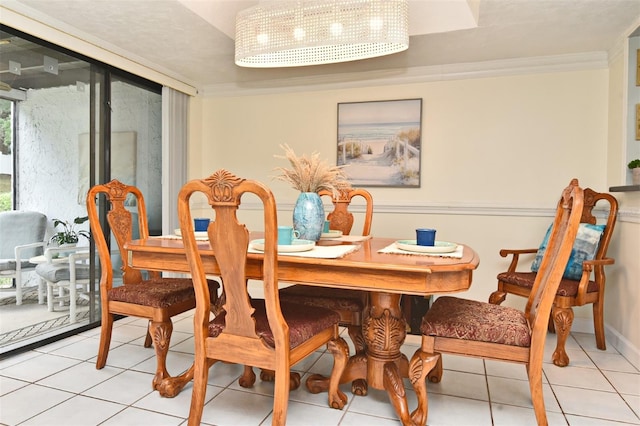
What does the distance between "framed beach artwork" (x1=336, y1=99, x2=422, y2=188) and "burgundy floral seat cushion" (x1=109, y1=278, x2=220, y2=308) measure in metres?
1.99

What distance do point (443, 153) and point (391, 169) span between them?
0.47 m

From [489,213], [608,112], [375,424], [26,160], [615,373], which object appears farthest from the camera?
[489,213]

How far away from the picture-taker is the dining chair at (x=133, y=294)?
2.26 m

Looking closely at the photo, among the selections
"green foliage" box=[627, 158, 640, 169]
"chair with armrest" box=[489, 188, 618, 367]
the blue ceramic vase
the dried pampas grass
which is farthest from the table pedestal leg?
"green foliage" box=[627, 158, 640, 169]

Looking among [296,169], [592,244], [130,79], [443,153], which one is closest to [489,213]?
[443,153]

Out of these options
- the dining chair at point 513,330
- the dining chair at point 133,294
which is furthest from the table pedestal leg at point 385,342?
Answer: the dining chair at point 133,294

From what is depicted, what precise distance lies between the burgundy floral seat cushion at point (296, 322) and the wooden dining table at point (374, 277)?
19 centimetres

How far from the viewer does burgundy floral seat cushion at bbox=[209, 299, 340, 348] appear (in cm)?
174

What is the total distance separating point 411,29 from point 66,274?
119 inches

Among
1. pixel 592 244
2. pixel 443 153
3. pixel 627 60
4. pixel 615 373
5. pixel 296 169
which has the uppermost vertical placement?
pixel 627 60

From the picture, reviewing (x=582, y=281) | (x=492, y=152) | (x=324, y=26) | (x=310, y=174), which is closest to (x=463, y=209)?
(x=492, y=152)

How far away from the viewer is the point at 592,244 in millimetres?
2922

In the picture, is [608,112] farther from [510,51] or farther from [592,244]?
[592,244]

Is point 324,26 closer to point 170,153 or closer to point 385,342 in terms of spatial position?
point 385,342
